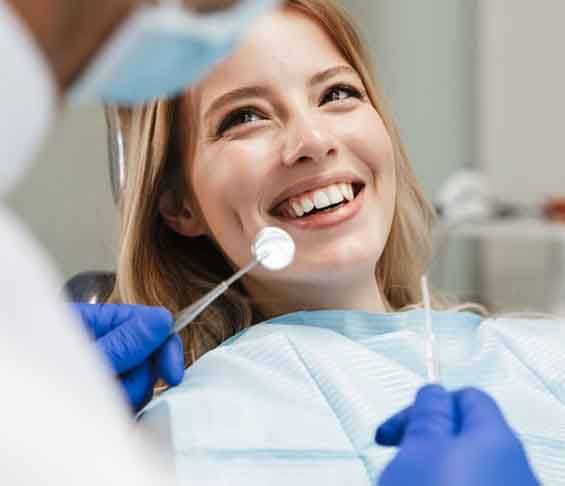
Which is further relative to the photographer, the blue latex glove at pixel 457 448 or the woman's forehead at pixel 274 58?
the woman's forehead at pixel 274 58

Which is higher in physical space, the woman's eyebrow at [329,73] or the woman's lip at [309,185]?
the woman's eyebrow at [329,73]

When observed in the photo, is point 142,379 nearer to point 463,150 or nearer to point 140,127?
point 140,127

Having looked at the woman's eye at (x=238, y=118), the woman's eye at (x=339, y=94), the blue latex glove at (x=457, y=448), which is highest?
the woman's eye at (x=339, y=94)

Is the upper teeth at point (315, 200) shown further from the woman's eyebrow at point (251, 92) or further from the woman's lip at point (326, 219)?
the woman's eyebrow at point (251, 92)

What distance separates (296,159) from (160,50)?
2.27 ft

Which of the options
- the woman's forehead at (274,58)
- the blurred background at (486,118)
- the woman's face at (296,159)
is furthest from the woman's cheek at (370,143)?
the blurred background at (486,118)

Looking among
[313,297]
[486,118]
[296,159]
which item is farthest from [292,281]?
[486,118]

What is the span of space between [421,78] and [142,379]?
246 cm

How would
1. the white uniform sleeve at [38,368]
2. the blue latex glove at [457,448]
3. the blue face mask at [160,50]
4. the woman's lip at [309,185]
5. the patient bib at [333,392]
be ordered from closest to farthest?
the white uniform sleeve at [38,368], the blue face mask at [160,50], the blue latex glove at [457,448], the patient bib at [333,392], the woman's lip at [309,185]

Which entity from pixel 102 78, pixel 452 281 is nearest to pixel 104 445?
pixel 102 78

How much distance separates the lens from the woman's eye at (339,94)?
1.42 m

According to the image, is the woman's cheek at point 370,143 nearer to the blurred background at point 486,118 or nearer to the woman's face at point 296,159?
the woman's face at point 296,159

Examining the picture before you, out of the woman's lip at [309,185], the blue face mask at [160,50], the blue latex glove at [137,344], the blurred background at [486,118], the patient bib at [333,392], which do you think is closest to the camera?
the blue face mask at [160,50]

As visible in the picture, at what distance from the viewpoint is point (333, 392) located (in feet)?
4.07
